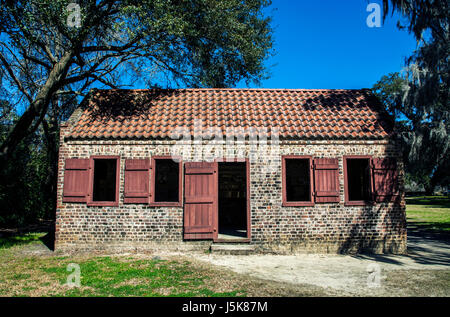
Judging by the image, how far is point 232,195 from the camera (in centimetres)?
1370

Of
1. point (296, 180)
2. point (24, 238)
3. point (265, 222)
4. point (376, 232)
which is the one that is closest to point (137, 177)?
point (265, 222)

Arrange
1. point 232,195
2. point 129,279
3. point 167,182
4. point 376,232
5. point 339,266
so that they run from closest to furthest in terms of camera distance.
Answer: point 129,279, point 339,266, point 376,232, point 167,182, point 232,195

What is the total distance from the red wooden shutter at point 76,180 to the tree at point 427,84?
12704 mm

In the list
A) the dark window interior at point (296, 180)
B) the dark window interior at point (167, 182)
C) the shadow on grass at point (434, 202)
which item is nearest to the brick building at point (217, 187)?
the dark window interior at point (296, 180)

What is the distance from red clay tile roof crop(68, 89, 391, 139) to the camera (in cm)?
926

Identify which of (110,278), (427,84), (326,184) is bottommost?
(110,278)

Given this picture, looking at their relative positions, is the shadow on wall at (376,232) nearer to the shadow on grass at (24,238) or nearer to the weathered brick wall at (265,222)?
the weathered brick wall at (265,222)

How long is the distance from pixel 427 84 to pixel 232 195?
10773 millimetres

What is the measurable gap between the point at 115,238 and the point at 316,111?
8092 mm

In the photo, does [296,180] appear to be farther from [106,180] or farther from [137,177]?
[106,180]

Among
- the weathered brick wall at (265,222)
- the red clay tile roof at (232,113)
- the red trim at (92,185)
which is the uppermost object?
the red clay tile roof at (232,113)

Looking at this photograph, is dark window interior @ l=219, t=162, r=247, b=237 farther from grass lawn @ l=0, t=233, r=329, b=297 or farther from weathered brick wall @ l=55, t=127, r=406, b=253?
grass lawn @ l=0, t=233, r=329, b=297

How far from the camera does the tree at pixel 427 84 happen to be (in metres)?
11.4
